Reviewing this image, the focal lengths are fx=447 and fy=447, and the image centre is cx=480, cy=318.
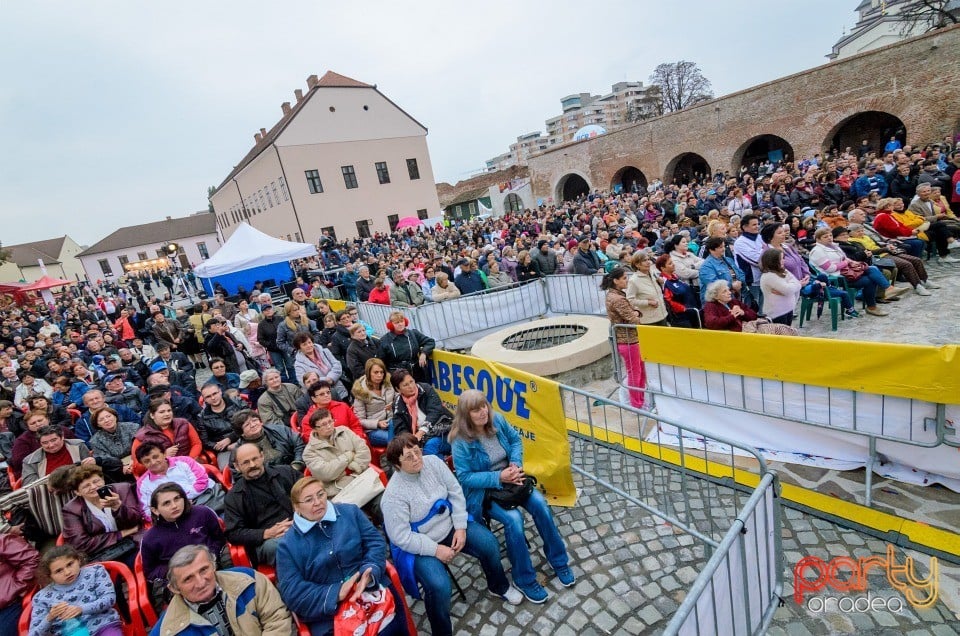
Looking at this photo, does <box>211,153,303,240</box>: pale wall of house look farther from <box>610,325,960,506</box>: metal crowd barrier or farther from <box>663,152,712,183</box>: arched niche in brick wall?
<box>610,325,960,506</box>: metal crowd barrier

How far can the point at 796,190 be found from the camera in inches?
493

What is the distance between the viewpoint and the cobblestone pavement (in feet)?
8.68

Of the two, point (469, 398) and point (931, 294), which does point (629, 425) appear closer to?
point (469, 398)

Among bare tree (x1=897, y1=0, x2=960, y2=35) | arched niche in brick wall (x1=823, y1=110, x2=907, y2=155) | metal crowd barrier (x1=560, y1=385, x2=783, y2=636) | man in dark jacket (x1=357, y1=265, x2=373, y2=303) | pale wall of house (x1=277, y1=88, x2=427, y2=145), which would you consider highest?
pale wall of house (x1=277, y1=88, x2=427, y2=145)

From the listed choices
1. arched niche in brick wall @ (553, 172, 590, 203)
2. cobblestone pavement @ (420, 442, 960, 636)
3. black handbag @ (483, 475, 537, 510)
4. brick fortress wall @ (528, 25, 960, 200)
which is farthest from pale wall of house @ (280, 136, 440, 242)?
cobblestone pavement @ (420, 442, 960, 636)

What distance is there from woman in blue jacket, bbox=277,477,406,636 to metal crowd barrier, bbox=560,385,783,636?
1939 millimetres

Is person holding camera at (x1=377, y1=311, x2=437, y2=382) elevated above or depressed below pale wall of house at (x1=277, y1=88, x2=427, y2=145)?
below

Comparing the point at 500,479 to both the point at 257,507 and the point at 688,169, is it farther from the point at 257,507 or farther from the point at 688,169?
the point at 688,169

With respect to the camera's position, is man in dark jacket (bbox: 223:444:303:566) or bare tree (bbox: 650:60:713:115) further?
bare tree (bbox: 650:60:713:115)

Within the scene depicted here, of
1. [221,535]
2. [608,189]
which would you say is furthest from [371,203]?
[221,535]

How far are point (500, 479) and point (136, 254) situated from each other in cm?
7899

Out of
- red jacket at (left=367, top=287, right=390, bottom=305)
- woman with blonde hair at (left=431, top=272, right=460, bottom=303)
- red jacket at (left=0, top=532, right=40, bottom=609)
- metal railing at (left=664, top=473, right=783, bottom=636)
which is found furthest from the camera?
red jacket at (left=367, top=287, right=390, bottom=305)

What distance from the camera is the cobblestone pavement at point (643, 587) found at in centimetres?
265

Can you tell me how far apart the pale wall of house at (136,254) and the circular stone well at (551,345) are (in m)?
67.8
